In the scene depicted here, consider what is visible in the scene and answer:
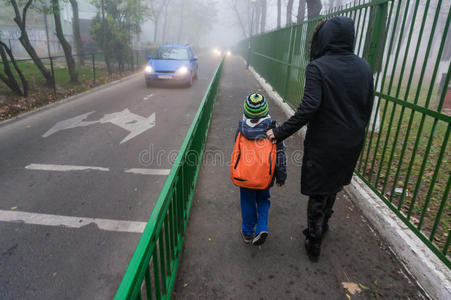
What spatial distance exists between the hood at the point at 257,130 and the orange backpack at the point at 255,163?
4 centimetres

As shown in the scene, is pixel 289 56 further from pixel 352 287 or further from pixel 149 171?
pixel 352 287

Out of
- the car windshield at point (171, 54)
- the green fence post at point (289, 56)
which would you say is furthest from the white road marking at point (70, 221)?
the car windshield at point (171, 54)

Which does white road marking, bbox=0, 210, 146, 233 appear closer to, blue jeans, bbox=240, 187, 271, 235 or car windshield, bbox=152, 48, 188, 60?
blue jeans, bbox=240, 187, 271, 235

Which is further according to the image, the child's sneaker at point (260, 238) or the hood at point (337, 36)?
the child's sneaker at point (260, 238)

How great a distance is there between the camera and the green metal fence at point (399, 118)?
2754mm

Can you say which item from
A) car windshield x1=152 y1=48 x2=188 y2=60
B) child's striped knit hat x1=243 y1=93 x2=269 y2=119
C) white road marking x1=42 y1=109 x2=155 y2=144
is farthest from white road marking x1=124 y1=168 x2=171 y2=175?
car windshield x1=152 y1=48 x2=188 y2=60

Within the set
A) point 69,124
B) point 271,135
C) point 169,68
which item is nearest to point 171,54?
point 169,68

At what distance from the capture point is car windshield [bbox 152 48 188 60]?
13891mm

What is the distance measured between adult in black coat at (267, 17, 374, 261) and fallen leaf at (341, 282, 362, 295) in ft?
2.62

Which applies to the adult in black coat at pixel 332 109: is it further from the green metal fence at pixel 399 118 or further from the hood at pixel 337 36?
the green metal fence at pixel 399 118

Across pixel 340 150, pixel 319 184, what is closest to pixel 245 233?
pixel 319 184

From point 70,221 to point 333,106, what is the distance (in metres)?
3.21

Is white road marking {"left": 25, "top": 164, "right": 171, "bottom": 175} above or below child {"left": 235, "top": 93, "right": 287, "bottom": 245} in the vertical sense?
below

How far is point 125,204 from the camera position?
402 cm
